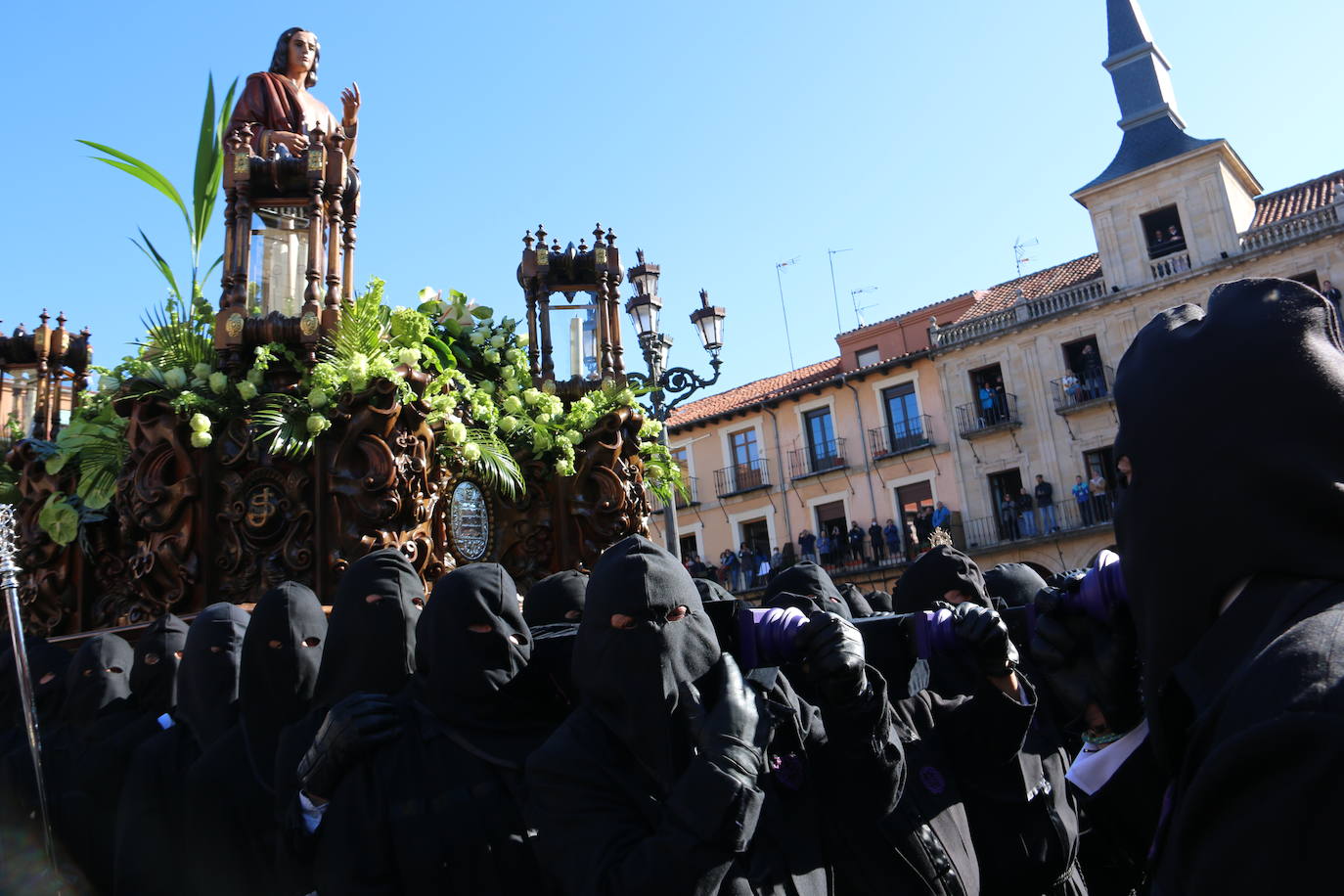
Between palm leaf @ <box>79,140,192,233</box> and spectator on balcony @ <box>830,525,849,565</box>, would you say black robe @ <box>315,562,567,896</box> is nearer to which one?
palm leaf @ <box>79,140,192,233</box>

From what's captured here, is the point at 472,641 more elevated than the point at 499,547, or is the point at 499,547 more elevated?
the point at 499,547

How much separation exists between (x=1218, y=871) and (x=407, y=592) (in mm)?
3587

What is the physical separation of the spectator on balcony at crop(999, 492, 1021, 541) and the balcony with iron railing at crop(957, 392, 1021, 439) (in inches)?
91.5

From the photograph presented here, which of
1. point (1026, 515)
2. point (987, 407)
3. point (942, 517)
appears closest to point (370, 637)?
point (942, 517)

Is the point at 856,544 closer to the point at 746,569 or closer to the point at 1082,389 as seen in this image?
the point at 746,569

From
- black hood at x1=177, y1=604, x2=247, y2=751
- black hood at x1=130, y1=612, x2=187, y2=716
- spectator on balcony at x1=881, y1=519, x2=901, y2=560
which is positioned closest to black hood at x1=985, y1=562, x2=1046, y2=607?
black hood at x1=177, y1=604, x2=247, y2=751

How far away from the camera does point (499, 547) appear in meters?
7.80

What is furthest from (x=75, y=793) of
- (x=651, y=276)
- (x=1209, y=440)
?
(x=651, y=276)

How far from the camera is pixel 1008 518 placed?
3275 cm

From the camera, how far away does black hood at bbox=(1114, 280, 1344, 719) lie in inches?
63.7

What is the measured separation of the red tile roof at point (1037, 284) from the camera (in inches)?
1337

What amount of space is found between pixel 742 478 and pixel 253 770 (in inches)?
1377

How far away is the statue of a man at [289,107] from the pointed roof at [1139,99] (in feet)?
96.5

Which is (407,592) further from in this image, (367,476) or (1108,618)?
(1108,618)
